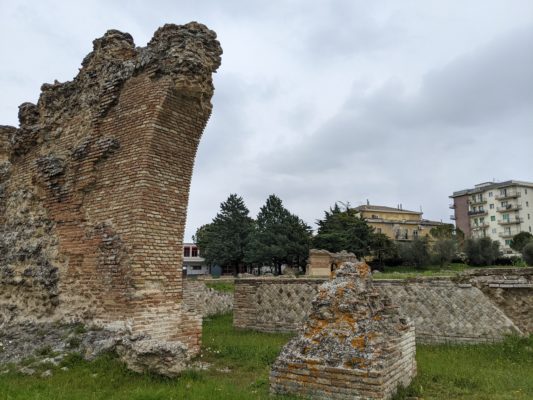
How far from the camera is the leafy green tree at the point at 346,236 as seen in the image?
43375mm

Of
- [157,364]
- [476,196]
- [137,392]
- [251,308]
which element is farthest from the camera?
[476,196]

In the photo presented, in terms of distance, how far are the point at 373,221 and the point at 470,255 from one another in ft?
63.9

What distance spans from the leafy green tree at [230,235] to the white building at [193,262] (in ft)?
49.6

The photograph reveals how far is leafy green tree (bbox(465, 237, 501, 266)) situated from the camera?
4728 centimetres

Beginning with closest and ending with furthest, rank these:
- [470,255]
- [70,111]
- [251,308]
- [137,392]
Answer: [137,392]
[70,111]
[251,308]
[470,255]

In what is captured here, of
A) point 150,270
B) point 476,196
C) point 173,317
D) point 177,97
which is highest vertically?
point 476,196

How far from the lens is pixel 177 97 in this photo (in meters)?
7.82

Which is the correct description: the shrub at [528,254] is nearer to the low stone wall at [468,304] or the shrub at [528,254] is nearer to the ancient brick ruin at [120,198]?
the low stone wall at [468,304]

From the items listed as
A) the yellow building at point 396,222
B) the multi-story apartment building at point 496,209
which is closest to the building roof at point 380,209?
the yellow building at point 396,222

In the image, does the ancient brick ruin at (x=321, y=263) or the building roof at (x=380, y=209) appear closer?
the ancient brick ruin at (x=321, y=263)

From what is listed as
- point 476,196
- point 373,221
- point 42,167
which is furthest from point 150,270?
point 476,196

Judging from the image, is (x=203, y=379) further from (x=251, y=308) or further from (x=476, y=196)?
(x=476, y=196)

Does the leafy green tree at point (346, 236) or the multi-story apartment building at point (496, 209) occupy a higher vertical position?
the multi-story apartment building at point (496, 209)

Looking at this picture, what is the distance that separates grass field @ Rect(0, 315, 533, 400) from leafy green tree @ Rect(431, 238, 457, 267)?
39436 mm
